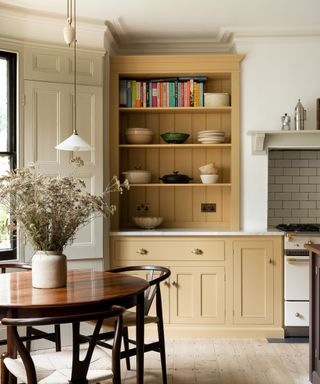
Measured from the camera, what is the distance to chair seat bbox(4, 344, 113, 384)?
242cm

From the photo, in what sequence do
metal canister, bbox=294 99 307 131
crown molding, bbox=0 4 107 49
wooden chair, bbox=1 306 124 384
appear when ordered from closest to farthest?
wooden chair, bbox=1 306 124 384 < crown molding, bbox=0 4 107 49 < metal canister, bbox=294 99 307 131

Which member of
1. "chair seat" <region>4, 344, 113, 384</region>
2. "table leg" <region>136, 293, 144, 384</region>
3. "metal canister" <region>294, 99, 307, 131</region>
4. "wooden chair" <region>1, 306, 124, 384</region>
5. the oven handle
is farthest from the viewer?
"metal canister" <region>294, 99, 307, 131</region>

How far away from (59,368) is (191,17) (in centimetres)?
323

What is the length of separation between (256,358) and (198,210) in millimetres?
1626

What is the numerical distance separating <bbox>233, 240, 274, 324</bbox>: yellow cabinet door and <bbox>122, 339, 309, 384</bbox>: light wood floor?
0.75ft

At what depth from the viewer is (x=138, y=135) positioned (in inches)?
198

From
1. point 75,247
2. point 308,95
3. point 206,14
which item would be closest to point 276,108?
point 308,95

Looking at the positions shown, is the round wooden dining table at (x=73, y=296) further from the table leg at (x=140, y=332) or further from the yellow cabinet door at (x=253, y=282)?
the yellow cabinet door at (x=253, y=282)

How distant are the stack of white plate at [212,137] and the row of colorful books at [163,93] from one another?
0.28m

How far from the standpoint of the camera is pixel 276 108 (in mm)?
4953

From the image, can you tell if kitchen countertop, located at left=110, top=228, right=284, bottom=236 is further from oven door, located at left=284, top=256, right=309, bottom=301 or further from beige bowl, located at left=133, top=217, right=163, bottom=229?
oven door, located at left=284, top=256, right=309, bottom=301

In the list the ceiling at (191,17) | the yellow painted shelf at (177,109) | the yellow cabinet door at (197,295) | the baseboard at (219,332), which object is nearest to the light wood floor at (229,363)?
the baseboard at (219,332)

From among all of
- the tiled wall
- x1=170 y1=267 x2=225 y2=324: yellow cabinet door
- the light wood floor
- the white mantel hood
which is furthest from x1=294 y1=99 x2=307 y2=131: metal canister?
the light wood floor

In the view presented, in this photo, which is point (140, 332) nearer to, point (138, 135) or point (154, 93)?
point (138, 135)
